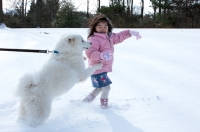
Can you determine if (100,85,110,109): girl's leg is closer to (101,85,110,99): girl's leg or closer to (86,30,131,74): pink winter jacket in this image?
(101,85,110,99): girl's leg

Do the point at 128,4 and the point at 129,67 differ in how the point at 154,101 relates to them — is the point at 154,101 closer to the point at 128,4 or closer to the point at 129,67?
the point at 129,67

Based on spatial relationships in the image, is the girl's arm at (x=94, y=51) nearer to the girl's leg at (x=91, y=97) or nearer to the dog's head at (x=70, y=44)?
the dog's head at (x=70, y=44)

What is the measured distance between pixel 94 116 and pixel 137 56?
→ 2923 millimetres

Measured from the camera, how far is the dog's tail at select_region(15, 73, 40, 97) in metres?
2.26

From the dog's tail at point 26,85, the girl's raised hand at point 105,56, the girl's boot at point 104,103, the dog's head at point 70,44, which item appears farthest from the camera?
the girl's boot at point 104,103

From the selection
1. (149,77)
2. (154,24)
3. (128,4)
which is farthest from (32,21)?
(149,77)

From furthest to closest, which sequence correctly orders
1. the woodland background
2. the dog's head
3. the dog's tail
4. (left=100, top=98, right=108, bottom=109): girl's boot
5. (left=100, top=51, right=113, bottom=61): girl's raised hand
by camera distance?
the woodland background < (left=100, top=98, right=108, bottom=109): girl's boot < (left=100, top=51, right=113, bottom=61): girl's raised hand < the dog's head < the dog's tail

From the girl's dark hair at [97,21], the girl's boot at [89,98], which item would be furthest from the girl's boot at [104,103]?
the girl's dark hair at [97,21]

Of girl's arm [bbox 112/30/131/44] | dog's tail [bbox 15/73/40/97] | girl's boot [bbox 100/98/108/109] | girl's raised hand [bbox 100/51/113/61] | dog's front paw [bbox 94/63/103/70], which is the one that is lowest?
girl's boot [bbox 100/98/108/109]

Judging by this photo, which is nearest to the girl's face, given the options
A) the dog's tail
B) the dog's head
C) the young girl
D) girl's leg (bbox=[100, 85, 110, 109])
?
the young girl

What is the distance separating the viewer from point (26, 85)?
2.26 metres

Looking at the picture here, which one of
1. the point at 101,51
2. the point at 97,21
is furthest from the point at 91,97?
the point at 97,21

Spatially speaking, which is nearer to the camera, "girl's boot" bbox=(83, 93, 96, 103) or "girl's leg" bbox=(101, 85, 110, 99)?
"girl's leg" bbox=(101, 85, 110, 99)

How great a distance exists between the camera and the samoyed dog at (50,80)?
228cm
